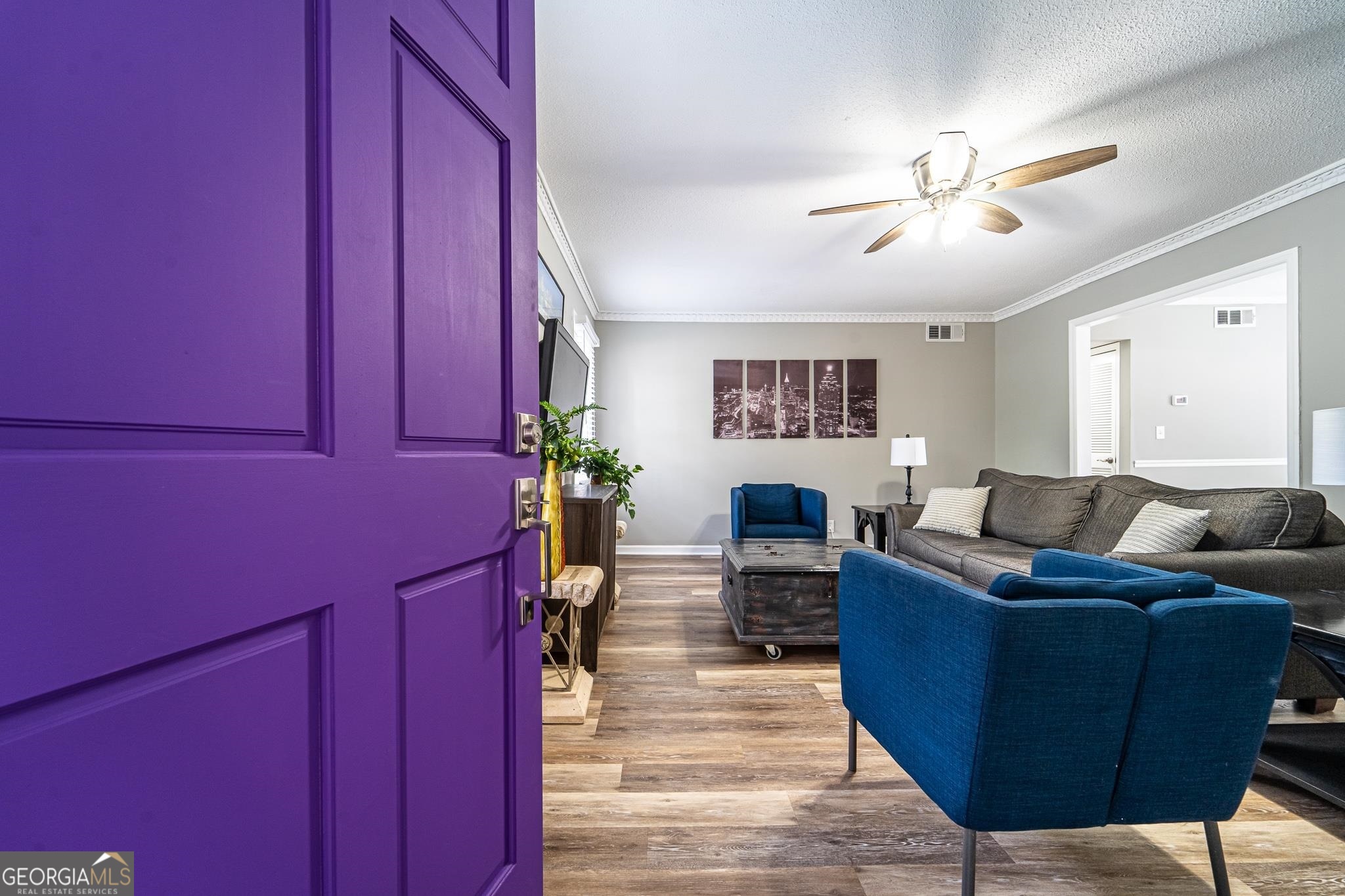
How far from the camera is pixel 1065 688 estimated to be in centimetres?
119

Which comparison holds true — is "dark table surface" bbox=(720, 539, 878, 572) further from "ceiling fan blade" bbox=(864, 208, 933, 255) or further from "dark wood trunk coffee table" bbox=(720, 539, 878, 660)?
"ceiling fan blade" bbox=(864, 208, 933, 255)

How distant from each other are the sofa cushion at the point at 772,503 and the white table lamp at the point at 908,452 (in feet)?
3.35

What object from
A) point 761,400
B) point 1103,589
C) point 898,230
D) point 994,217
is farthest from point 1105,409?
point 1103,589

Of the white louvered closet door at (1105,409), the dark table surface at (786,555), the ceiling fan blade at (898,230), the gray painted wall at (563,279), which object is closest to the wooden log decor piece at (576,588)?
the dark table surface at (786,555)

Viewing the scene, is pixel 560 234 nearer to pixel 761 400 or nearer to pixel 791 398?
pixel 761 400

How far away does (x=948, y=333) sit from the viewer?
19.4 feet

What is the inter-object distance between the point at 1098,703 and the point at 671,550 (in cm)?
474

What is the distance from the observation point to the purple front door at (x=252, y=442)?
1.39 ft

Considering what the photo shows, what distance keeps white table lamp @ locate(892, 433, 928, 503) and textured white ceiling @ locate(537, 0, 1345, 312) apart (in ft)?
6.39

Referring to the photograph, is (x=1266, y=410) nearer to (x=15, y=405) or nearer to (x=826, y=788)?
(x=826, y=788)

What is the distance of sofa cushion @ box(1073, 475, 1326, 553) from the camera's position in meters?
2.47

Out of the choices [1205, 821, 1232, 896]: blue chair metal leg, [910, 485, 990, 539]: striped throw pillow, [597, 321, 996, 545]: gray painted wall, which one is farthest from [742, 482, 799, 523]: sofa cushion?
[1205, 821, 1232, 896]: blue chair metal leg

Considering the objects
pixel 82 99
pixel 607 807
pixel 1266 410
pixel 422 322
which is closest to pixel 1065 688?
pixel 607 807

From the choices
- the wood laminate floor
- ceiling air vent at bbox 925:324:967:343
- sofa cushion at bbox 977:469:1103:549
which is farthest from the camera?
ceiling air vent at bbox 925:324:967:343
